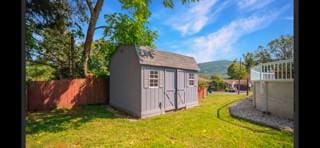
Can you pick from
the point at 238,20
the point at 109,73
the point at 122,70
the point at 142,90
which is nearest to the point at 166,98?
the point at 142,90

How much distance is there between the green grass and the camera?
3.50 m

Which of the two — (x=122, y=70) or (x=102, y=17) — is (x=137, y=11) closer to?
(x=102, y=17)

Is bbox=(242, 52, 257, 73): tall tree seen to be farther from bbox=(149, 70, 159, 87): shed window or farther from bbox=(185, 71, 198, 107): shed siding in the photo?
bbox=(149, 70, 159, 87): shed window

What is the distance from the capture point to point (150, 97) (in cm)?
623

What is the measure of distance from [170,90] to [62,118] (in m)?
3.26

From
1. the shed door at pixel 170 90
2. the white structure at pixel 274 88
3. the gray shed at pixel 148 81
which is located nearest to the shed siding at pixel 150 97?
the gray shed at pixel 148 81

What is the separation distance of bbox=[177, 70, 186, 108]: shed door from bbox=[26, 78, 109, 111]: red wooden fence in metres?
2.59

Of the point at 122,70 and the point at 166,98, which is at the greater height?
the point at 122,70

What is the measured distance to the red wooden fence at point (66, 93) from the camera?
6.46 meters

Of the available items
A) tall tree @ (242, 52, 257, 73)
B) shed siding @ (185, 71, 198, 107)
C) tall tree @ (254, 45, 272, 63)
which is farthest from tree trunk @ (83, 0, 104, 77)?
tall tree @ (242, 52, 257, 73)

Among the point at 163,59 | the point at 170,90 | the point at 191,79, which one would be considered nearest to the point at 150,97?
the point at 170,90

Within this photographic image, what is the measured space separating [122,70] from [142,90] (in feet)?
4.18

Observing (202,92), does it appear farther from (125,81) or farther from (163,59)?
(125,81)
